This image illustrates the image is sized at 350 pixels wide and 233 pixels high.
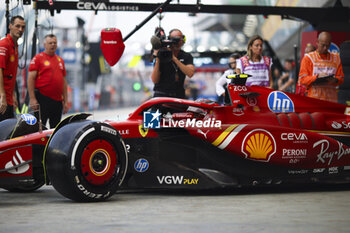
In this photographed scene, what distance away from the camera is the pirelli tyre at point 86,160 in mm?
5223

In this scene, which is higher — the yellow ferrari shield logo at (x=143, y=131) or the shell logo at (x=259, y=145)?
the yellow ferrari shield logo at (x=143, y=131)

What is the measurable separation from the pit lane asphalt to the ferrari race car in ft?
0.54

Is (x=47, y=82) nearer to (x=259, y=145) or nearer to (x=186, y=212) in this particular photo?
(x=259, y=145)

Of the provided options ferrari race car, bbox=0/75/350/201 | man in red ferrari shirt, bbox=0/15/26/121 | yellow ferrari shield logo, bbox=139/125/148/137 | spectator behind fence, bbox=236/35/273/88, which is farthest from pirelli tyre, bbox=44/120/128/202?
spectator behind fence, bbox=236/35/273/88

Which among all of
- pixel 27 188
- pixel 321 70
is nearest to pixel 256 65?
pixel 321 70

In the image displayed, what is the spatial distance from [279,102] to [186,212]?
2013 millimetres

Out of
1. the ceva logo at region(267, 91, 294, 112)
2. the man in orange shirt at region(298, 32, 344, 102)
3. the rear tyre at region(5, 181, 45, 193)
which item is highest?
the man in orange shirt at region(298, 32, 344, 102)

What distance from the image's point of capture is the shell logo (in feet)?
19.6

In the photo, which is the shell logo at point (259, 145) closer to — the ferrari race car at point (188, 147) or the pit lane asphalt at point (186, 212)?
the ferrari race car at point (188, 147)

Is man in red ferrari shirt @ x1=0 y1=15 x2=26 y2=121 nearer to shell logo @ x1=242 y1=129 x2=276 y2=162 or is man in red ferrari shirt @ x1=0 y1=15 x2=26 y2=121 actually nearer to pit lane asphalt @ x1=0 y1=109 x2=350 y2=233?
pit lane asphalt @ x1=0 y1=109 x2=350 y2=233

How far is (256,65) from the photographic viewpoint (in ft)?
24.4

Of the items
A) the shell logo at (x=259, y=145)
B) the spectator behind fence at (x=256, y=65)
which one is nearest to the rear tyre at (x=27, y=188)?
the shell logo at (x=259, y=145)

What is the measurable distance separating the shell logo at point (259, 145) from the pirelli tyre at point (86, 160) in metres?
1.16

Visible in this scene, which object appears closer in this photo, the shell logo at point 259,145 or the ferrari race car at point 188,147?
the ferrari race car at point 188,147
